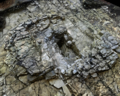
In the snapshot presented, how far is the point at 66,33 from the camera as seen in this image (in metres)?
2.60

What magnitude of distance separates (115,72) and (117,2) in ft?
9.39

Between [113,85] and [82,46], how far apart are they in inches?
37.9

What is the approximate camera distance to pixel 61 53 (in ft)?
7.97

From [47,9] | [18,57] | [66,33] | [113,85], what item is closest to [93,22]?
[66,33]

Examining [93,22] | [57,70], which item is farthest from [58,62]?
[93,22]

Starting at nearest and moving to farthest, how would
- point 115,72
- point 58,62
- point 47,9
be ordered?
point 115,72
point 58,62
point 47,9

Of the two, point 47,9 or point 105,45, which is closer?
point 105,45

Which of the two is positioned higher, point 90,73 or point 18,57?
point 18,57

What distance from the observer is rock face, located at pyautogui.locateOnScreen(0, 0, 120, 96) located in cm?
182

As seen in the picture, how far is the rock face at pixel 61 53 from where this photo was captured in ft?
5.96

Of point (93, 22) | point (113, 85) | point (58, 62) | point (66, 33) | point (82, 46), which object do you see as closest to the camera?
point (113, 85)

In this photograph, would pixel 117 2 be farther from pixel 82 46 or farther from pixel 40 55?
pixel 40 55

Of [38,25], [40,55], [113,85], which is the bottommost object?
[113,85]

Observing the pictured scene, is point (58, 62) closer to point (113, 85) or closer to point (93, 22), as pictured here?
point (113, 85)
